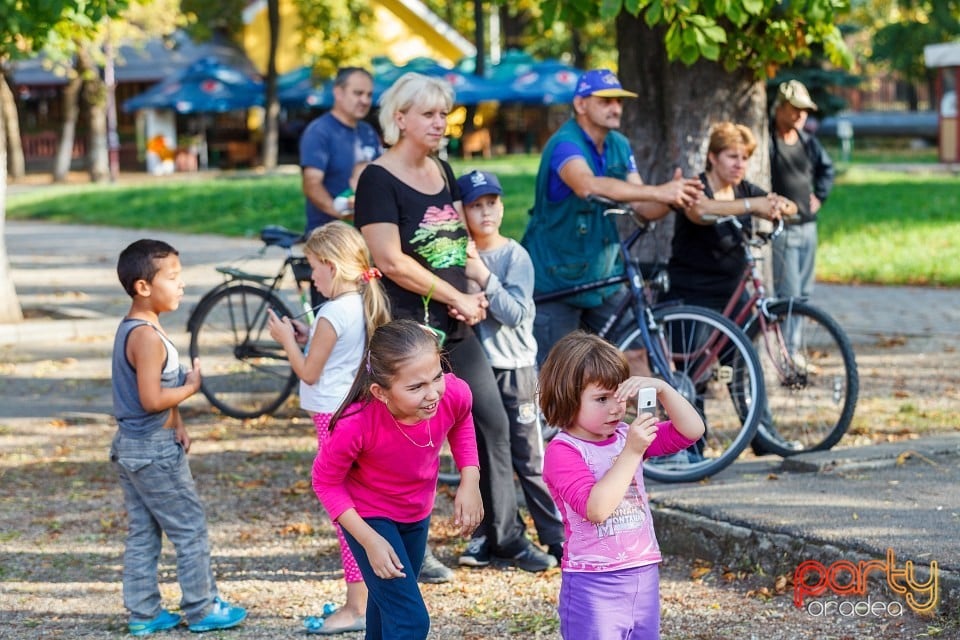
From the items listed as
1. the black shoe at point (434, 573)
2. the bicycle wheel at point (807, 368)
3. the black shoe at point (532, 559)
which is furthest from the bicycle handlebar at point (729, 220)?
the black shoe at point (434, 573)

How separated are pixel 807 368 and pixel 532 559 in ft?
6.78

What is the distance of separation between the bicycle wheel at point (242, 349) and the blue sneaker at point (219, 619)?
333cm

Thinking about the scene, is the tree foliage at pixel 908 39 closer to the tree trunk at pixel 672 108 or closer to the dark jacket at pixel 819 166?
the dark jacket at pixel 819 166

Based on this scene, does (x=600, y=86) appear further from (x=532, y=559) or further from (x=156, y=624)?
(x=156, y=624)

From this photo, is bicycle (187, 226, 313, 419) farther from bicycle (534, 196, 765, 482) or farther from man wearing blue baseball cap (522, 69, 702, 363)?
bicycle (534, 196, 765, 482)

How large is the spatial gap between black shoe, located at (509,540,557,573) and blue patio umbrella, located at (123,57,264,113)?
3778 cm

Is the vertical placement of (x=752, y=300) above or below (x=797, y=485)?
above

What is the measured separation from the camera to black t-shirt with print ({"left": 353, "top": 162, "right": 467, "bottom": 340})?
5484 mm

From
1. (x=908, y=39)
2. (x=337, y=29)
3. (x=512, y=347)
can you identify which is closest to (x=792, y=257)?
(x=512, y=347)

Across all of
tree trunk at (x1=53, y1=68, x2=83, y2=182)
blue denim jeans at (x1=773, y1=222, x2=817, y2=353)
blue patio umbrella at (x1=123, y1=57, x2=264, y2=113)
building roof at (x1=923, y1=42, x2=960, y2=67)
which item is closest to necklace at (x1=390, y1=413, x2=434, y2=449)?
blue denim jeans at (x1=773, y1=222, x2=817, y2=353)

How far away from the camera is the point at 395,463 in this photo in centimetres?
412

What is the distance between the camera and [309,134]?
7992mm

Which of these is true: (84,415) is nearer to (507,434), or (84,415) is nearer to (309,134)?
(309,134)

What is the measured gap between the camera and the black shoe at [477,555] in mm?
5816
